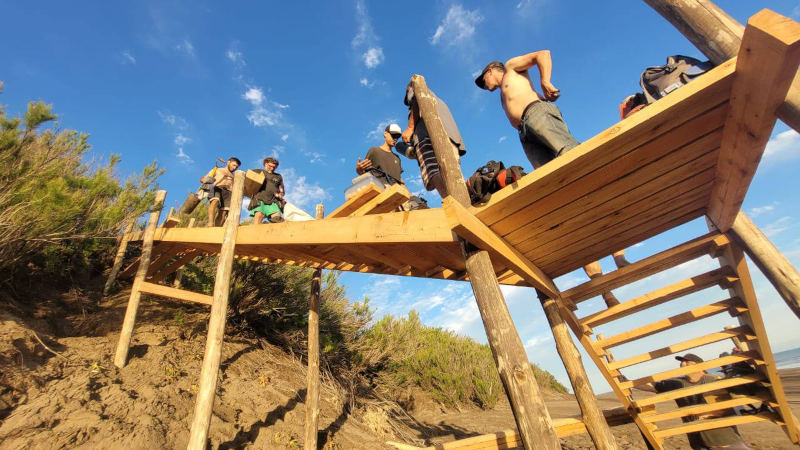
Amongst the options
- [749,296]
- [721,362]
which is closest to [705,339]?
[721,362]

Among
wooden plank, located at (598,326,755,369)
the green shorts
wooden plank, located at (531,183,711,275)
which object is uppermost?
the green shorts

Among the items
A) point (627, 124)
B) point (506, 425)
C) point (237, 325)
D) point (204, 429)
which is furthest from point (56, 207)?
point (506, 425)

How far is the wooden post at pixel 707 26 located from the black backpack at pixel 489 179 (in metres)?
2.11

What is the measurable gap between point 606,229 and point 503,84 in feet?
5.31

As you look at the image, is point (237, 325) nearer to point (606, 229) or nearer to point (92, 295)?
point (92, 295)

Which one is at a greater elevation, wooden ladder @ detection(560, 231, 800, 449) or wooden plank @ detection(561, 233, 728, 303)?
wooden plank @ detection(561, 233, 728, 303)

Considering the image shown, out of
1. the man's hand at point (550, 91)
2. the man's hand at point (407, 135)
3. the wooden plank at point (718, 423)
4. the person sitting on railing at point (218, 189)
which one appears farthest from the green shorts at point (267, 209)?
the wooden plank at point (718, 423)

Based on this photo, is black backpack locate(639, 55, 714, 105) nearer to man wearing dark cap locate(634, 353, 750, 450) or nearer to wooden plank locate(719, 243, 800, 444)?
wooden plank locate(719, 243, 800, 444)

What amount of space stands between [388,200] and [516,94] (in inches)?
61.4

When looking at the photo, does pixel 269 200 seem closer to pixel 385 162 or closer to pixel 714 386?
pixel 385 162

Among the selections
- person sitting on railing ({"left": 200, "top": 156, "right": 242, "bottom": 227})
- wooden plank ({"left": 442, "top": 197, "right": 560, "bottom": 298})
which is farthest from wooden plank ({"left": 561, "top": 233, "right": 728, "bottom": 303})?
person sitting on railing ({"left": 200, "top": 156, "right": 242, "bottom": 227})

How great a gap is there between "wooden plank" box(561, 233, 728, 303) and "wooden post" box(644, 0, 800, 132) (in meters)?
1.55

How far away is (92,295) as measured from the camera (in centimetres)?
594

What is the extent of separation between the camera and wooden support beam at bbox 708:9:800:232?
58.6 inches
